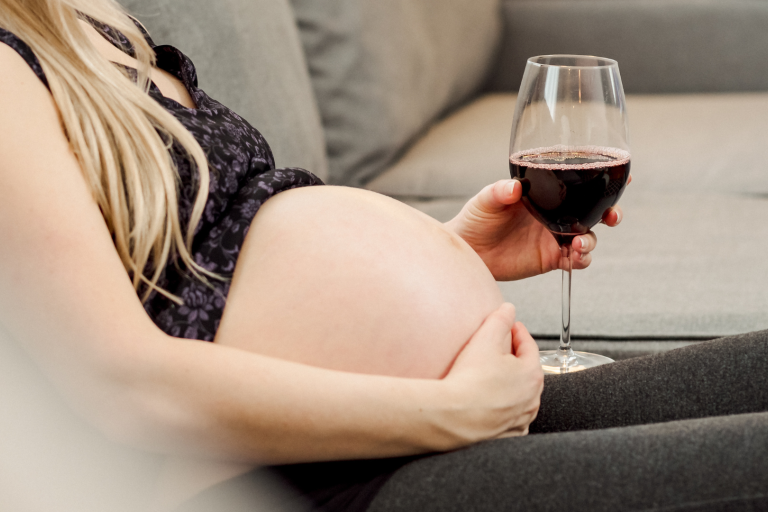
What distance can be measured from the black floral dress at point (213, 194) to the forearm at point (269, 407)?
0.21 ft

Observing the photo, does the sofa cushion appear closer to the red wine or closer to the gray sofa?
the gray sofa

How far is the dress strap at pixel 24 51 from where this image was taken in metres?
0.59

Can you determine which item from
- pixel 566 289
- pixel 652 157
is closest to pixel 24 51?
pixel 566 289

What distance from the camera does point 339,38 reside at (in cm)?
156

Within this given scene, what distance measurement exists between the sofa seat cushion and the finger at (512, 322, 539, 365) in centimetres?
36

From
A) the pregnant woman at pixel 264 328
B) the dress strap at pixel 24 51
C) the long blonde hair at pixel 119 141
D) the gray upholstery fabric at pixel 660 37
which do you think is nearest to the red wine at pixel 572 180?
the pregnant woman at pixel 264 328

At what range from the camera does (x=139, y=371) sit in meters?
0.52

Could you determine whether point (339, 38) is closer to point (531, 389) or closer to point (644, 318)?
point (644, 318)

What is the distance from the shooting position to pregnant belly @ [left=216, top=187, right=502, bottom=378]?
1.99ft

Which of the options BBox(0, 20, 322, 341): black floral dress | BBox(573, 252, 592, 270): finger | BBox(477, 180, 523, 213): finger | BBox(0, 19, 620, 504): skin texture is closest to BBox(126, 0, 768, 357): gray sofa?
BBox(573, 252, 592, 270): finger

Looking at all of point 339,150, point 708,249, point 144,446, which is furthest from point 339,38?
point 144,446

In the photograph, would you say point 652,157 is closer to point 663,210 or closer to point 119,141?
point 663,210

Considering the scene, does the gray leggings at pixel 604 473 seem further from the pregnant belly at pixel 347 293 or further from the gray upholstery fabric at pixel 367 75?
the gray upholstery fabric at pixel 367 75

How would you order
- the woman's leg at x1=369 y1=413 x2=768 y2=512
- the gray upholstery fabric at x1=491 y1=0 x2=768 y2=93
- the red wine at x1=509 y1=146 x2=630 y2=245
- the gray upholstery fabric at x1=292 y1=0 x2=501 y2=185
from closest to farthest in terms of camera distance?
1. the woman's leg at x1=369 y1=413 x2=768 y2=512
2. the red wine at x1=509 y1=146 x2=630 y2=245
3. the gray upholstery fabric at x1=292 y1=0 x2=501 y2=185
4. the gray upholstery fabric at x1=491 y1=0 x2=768 y2=93
